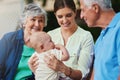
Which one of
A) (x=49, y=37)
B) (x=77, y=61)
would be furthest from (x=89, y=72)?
(x=49, y=37)

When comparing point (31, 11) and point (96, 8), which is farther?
point (31, 11)

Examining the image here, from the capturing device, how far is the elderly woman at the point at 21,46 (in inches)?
130

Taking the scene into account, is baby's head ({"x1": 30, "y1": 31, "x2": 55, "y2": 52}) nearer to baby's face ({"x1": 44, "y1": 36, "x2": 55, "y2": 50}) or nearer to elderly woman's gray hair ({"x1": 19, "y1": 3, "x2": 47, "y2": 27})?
baby's face ({"x1": 44, "y1": 36, "x2": 55, "y2": 50})

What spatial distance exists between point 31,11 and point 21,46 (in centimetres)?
30

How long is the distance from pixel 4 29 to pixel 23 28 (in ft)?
0.67

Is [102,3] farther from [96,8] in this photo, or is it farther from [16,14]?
[16,14]

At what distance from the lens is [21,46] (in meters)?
3.35

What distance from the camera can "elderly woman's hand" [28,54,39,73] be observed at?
10.7 feet

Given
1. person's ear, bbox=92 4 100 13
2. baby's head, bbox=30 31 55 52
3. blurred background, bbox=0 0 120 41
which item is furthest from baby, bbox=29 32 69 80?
person's ear, bbox=92 4 100 13

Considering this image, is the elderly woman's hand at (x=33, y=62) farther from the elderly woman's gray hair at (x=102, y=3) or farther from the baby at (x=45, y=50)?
the elderly woman's gray hair at (x=102, y=3)

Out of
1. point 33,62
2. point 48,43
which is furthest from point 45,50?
point 33,62

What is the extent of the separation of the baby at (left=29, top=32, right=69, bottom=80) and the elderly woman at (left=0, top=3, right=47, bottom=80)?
3.4 inches

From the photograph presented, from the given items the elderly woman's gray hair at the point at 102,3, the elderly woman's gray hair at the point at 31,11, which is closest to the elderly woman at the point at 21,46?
the elderly woman's gray hair at the point at 31,11

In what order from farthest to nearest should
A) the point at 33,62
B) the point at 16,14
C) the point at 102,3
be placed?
the point at 16,14, the point at 33,62, the point at 102,3
